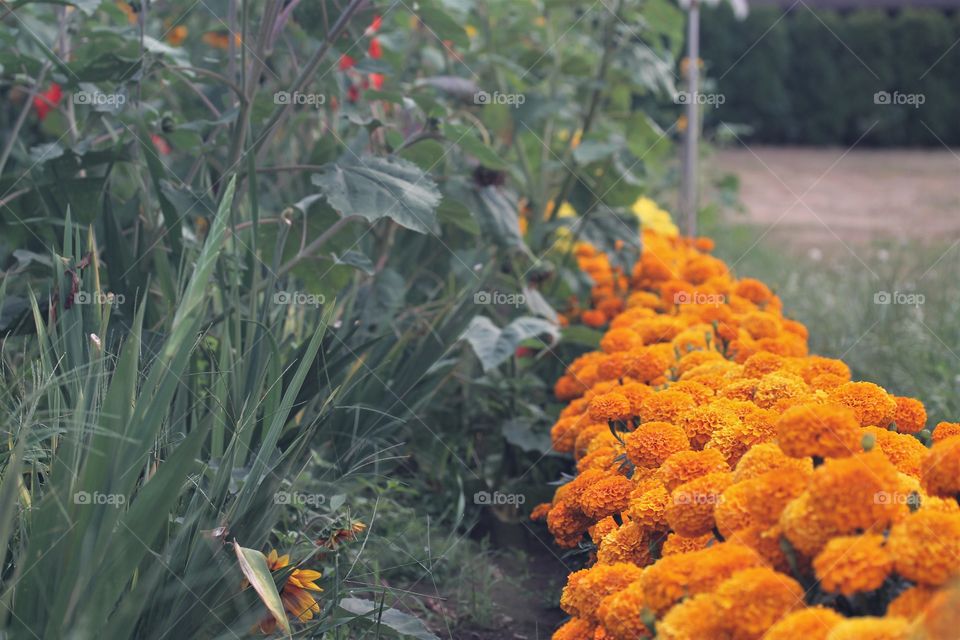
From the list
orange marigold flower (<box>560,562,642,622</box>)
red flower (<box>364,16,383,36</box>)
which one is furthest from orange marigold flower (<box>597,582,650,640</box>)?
red flower (<box>364,16,383,36</box>)

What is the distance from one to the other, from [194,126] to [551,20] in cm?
205

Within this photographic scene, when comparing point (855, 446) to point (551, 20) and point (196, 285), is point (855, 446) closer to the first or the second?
point (196, 285)

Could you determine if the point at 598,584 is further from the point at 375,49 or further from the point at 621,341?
the point at 375,49

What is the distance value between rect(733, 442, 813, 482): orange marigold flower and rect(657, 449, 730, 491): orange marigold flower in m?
0.11

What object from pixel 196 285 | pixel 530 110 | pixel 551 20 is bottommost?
pixel 196 285

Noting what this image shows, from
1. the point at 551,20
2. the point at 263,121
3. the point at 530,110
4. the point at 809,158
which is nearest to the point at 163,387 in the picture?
the point at 263,121

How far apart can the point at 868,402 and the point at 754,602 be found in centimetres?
63

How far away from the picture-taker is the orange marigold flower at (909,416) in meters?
1.88

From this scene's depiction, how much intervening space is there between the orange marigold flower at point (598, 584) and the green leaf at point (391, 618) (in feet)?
1.07

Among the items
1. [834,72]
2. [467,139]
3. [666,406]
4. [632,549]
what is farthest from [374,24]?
[834,72]

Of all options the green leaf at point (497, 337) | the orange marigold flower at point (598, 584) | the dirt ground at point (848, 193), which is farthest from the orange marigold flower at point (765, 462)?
the dirt ground at point (848, 193)

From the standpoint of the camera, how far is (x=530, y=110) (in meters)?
3.51

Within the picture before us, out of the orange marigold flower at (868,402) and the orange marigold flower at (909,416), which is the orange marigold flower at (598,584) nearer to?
the orange marigold flower at (868,402)

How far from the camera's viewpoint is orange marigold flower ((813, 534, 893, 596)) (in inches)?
49.9
